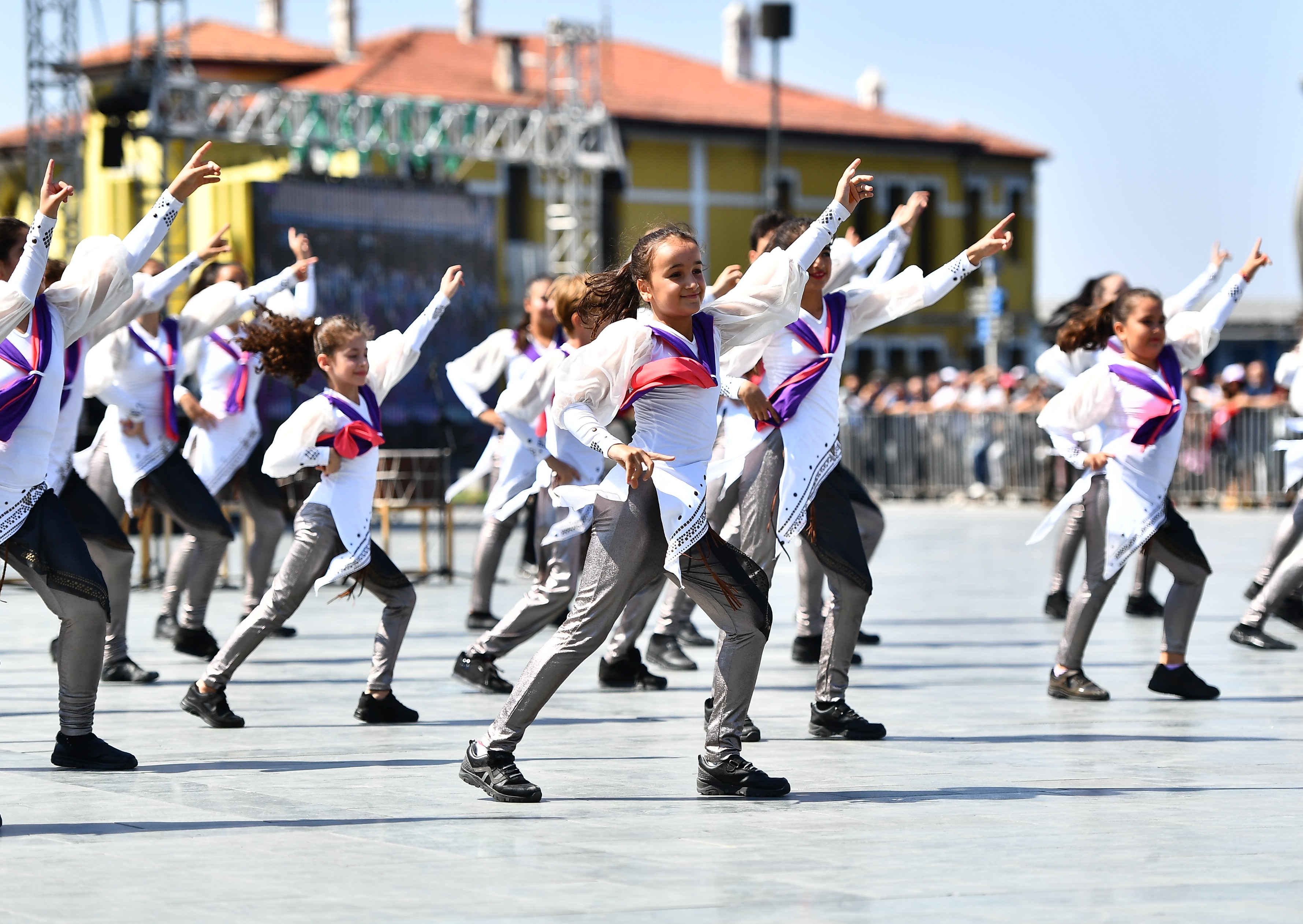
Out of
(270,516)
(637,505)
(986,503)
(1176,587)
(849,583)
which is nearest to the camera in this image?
(637,505)

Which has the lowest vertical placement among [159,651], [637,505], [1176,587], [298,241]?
[159,651]

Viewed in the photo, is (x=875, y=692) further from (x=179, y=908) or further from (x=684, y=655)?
(x=179, y=908)

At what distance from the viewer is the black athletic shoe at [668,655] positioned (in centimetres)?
982

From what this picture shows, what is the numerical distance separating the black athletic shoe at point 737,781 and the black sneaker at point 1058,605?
20.1 ft

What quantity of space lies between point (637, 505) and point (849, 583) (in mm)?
1544

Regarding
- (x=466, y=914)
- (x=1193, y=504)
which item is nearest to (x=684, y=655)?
(x=466, y=914)

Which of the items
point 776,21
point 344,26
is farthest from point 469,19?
point 776,21

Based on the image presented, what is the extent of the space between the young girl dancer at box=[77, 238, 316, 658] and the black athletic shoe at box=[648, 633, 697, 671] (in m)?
2.17

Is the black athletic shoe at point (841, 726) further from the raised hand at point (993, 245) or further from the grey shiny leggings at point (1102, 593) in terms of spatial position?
the raised hand at point (993, 245)

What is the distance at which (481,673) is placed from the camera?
8867 millimetres

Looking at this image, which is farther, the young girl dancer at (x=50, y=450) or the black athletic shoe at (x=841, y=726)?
the black athletic shoe at (x=841, y=726)

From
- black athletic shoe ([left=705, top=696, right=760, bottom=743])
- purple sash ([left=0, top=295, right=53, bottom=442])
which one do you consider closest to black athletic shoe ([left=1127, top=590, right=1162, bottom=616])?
black athletic shoe ([left=705, top=696, right=760, bottom=743])

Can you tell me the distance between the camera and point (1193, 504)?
25.2 meters

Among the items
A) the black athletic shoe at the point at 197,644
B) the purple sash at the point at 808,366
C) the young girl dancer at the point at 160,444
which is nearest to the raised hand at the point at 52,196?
the purple sash at the point at 808,366
